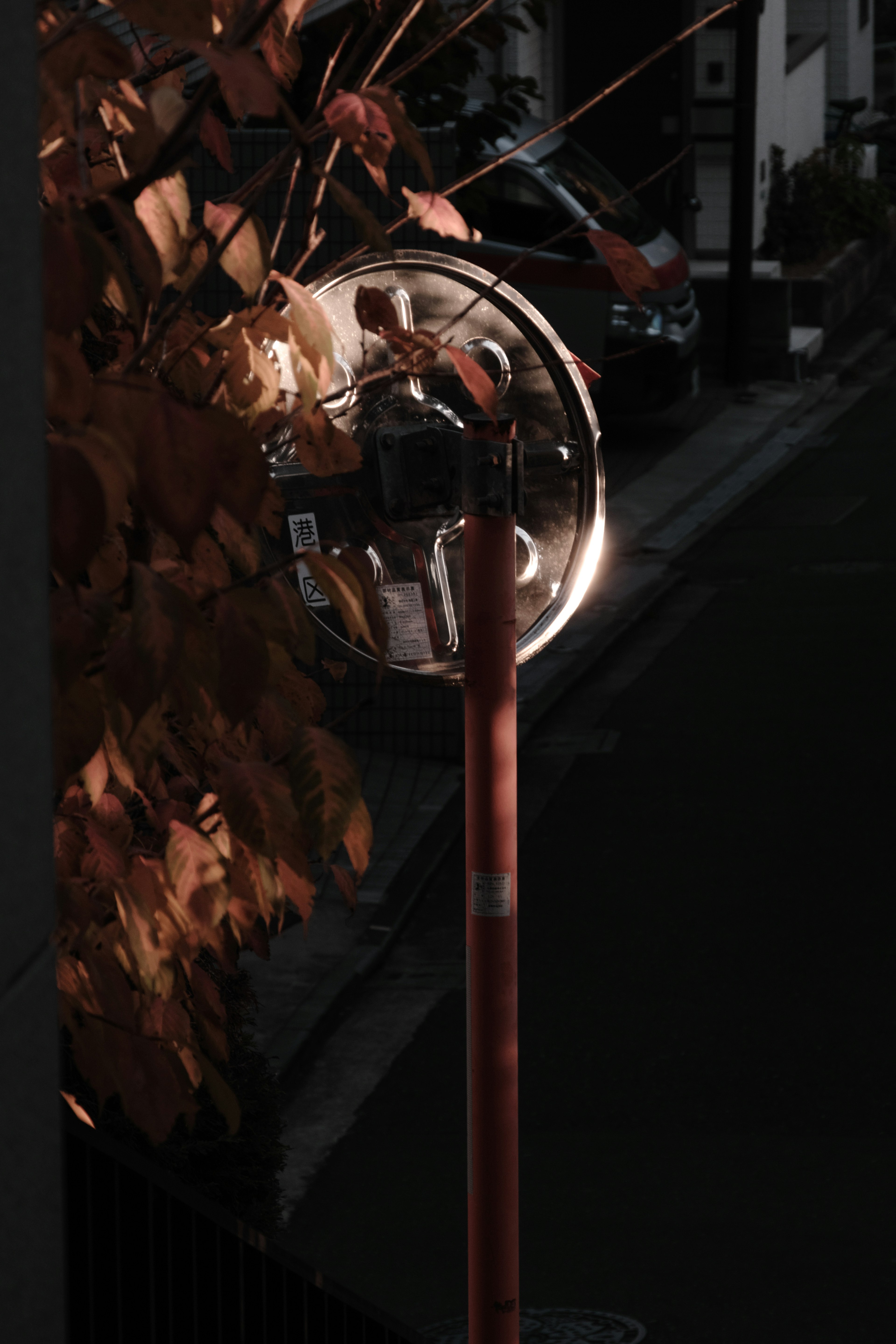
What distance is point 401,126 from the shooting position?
89.0 inches

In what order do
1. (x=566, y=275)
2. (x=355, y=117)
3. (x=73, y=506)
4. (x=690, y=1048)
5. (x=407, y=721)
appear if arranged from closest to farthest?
(x=73, y=506), (x=355, y=117), (x=690, y=1048), (x=407, y=721), (x=566, y=275)

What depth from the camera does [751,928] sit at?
326 inches

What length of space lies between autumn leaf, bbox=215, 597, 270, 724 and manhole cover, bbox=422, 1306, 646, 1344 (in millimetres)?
3712

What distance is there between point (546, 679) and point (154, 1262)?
30.6ft

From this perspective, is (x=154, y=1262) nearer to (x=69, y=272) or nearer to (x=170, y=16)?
(x=69, y=272)

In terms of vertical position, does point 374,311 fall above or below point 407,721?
above

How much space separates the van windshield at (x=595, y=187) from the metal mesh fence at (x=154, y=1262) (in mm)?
14307

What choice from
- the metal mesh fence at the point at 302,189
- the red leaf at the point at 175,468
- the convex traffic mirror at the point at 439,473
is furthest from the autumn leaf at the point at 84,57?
the metal mesh fence at the point at 302,189

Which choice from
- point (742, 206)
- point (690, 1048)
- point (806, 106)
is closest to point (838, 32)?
point (806, 106)

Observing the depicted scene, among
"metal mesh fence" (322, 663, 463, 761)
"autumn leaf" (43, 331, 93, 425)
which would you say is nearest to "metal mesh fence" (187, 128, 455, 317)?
"metal mesh fence" (322, 663, 463, 761)

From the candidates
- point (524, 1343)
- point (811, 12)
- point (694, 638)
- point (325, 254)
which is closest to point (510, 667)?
point (524, 1343)

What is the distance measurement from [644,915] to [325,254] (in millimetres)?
3808

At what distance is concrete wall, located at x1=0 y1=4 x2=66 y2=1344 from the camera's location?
1682mm

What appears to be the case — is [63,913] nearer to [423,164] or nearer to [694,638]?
[423,164]
